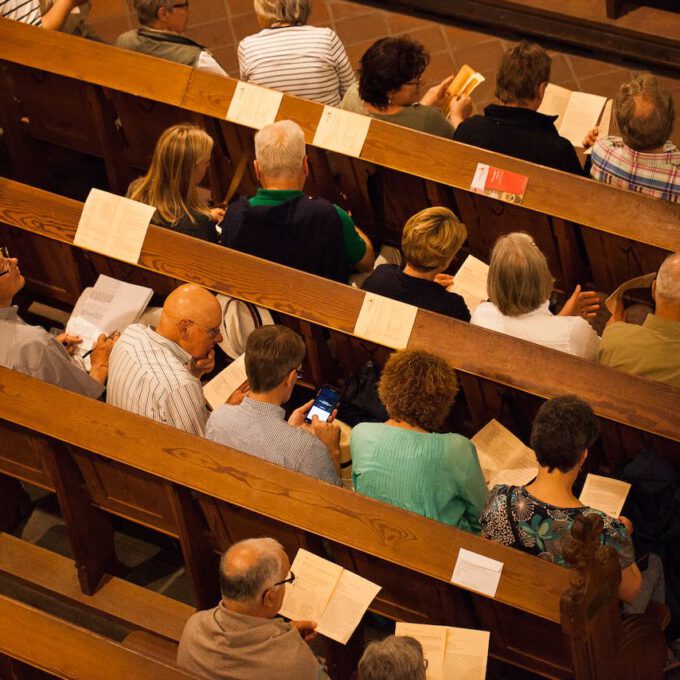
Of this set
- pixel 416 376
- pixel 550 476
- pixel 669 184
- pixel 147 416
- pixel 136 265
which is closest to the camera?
pixel 550 476

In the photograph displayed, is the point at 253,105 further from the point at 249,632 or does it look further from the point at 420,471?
the point at 249,632

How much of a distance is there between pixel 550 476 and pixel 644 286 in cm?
125

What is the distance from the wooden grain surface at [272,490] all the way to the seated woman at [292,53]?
2.16 metres

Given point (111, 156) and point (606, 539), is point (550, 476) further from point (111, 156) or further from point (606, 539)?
point (111, 156)

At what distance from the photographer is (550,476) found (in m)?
2.98

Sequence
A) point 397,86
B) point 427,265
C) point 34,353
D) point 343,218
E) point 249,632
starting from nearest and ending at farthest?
point 249,632 → point 34,353 → point 427,265 → point 343,218 → point 397,86

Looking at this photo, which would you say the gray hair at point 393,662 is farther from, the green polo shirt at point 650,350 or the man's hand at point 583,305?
the man's hand at point 583,305

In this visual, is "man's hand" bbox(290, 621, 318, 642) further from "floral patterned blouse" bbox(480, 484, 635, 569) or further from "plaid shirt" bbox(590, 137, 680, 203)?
"plaid shirt" bbox(590, 137, 680, 203)

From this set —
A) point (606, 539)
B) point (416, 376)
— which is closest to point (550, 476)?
point (606, 539)

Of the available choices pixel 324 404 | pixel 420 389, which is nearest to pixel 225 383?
pixel 324 404

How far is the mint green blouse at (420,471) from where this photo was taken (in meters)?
3.11

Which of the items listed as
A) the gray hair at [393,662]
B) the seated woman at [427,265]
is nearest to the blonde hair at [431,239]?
the seated woman at [427,265]

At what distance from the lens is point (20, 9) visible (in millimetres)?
5082

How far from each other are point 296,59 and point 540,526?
273 centimetres
